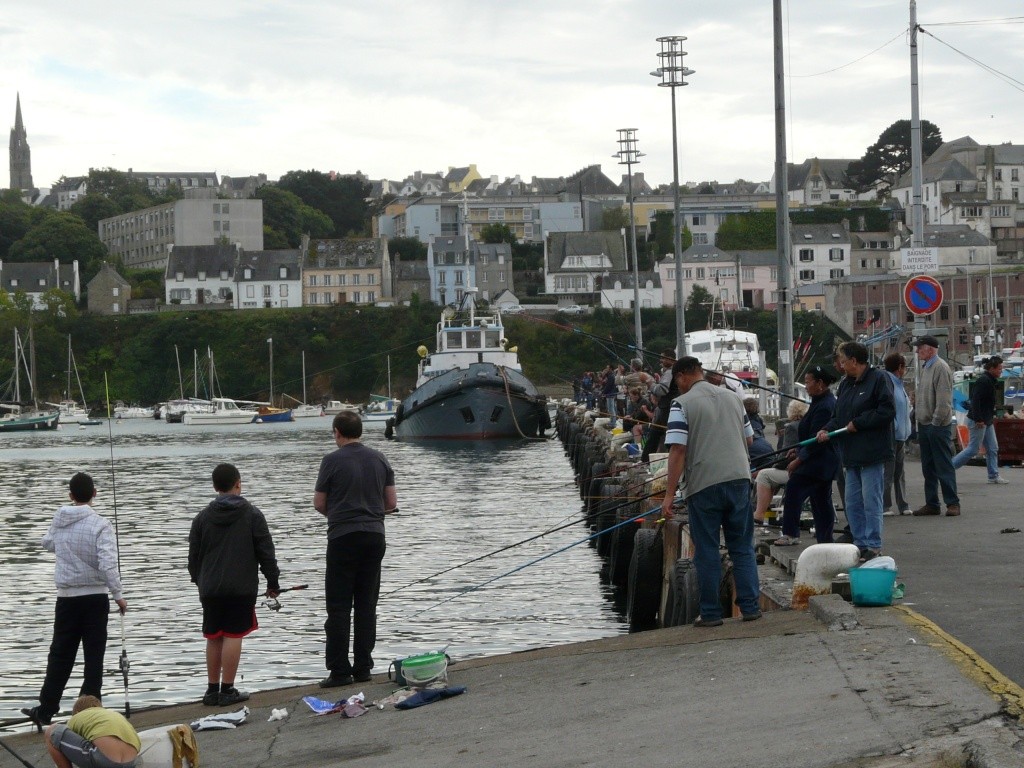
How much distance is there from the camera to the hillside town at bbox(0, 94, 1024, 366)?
417 ft

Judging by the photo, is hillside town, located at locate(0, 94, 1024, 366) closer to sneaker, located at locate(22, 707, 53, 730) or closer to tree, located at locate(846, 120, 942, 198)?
tree, located at locate(846, 120, 942, 198)

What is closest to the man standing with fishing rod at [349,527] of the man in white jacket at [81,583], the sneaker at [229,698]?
the sneaker at [229,698]

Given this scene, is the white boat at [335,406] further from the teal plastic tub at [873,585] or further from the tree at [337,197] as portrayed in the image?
the teal plastic tub at [873,585]

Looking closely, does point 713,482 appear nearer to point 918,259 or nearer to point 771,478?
point 771,478

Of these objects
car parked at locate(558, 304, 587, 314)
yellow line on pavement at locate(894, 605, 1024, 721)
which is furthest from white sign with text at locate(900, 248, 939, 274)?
car parked at locate(558, 304, 587, 314)

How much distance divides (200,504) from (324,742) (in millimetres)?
23003

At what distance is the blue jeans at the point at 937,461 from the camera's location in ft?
46.3

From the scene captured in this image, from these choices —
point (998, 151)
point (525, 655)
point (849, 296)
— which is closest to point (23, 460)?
point (525, 655)

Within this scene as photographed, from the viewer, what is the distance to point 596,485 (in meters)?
24.7

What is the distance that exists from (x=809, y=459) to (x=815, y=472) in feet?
0.38

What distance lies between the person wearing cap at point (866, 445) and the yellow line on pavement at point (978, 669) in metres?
2.26

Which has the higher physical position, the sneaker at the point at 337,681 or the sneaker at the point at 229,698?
the sneaker at the point at 337,681

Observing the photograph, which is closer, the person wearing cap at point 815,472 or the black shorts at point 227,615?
the black shorts at point 227,615

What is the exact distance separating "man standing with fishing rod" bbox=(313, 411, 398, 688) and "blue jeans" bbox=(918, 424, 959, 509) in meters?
6.33
